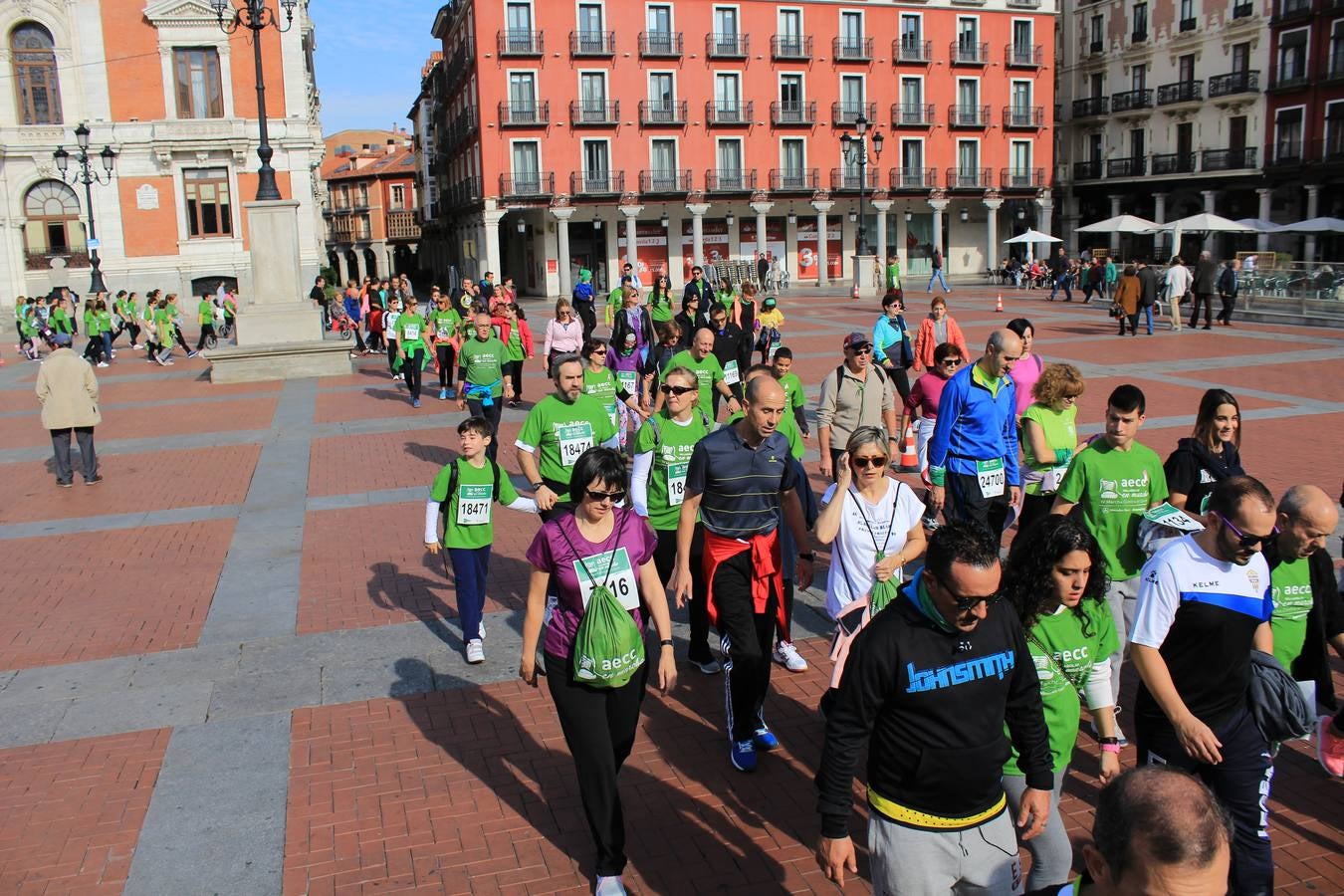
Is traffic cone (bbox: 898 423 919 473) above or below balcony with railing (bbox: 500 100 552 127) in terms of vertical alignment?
below

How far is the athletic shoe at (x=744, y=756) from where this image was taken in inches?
203

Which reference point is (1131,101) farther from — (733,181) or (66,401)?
(66,401)

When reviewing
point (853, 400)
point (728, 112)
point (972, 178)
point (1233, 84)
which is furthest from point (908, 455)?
point (972, 178)

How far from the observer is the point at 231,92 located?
41312mm

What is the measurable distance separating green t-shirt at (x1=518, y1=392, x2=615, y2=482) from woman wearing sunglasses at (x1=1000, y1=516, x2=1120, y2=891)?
3429mm

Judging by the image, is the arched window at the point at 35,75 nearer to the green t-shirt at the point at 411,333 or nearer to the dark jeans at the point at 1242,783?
the green t-shirt at the point at 411,333

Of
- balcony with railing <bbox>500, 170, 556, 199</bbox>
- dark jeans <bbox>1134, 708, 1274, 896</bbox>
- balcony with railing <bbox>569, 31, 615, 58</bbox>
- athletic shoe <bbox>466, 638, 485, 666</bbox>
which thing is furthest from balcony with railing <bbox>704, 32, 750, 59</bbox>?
dark jeans <bbox>1134, 708, 1274, 896</bbox>

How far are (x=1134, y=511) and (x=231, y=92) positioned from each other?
4314 cm

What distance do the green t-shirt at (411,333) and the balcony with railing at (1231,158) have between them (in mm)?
42856

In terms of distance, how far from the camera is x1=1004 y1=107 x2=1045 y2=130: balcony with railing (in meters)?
53.3

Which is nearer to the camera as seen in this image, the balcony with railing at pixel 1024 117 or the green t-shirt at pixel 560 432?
the green t-shirt at pixel 560 432

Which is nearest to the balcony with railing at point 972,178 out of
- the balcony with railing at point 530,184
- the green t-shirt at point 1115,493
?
the balcony with railing at point 530,184

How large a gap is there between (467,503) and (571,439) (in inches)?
30.7

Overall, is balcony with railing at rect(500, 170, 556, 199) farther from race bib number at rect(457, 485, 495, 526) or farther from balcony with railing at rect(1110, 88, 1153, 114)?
race bib number at rect(457, 485, 495, 526)
